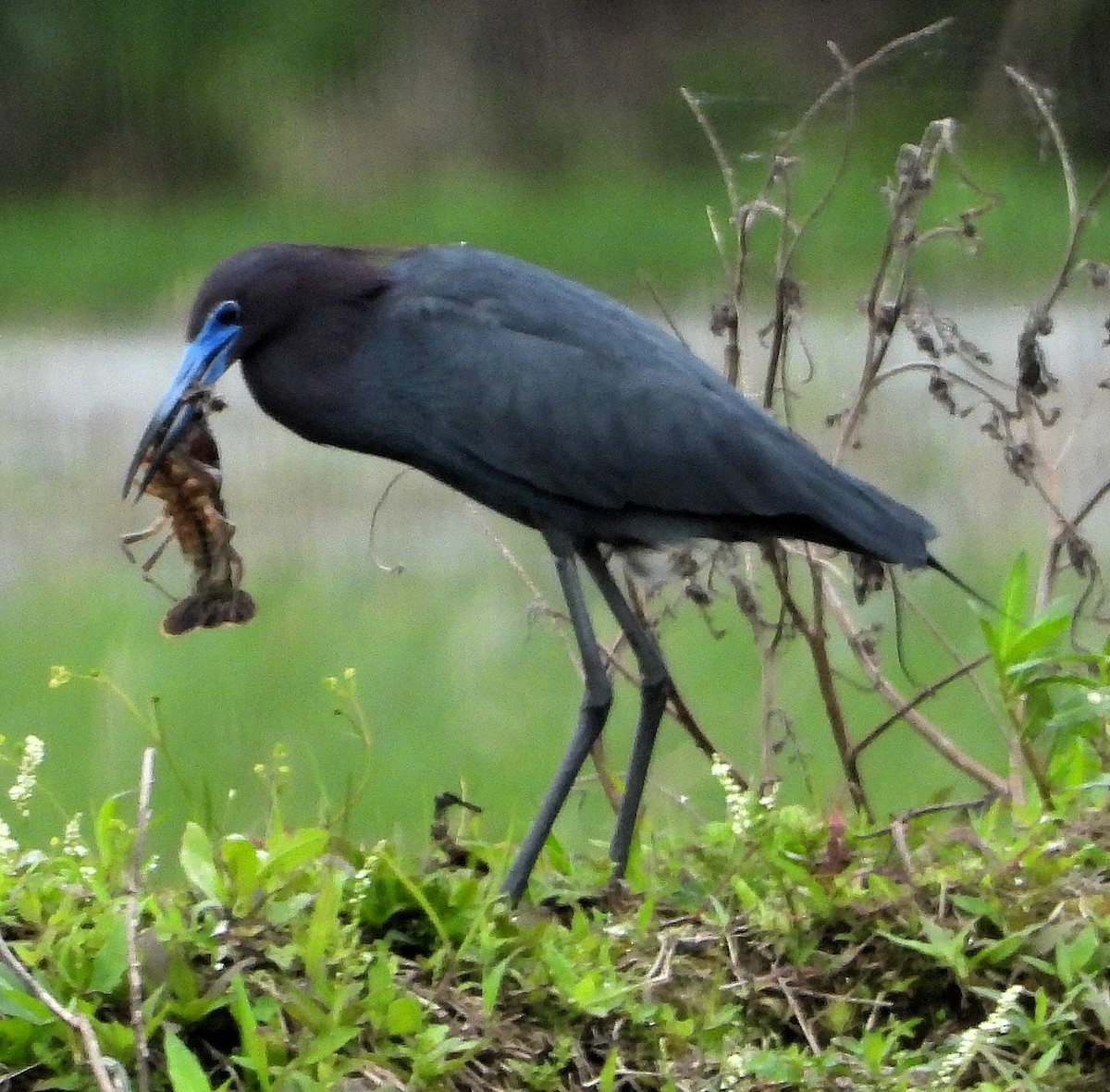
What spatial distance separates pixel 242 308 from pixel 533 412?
379mm

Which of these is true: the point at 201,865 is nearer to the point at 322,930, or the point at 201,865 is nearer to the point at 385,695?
the point at 322,930

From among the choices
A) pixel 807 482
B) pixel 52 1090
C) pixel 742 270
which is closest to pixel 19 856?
pixel 52 1090

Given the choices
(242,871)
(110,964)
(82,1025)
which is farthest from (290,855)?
(82,1025)

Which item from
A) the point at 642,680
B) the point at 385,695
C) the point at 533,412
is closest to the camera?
the point at 533,412

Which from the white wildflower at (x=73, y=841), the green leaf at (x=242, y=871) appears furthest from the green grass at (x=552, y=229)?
the green leaf at (x=242, y=871)

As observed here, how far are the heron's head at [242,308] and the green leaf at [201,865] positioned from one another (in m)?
0.52

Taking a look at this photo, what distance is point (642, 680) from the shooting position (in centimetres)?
272

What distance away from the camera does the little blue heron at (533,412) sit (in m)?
2.59

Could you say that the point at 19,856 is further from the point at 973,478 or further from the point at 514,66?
the point at 514,66

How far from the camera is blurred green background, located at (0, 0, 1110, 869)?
4227mm

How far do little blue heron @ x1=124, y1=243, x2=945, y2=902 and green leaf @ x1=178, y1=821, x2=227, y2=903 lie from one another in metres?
0.46

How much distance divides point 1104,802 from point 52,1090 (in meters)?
1.30

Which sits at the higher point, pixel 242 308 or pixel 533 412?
pixel 242 308

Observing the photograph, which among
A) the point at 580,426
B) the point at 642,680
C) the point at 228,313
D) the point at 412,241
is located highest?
the point at 412,241
